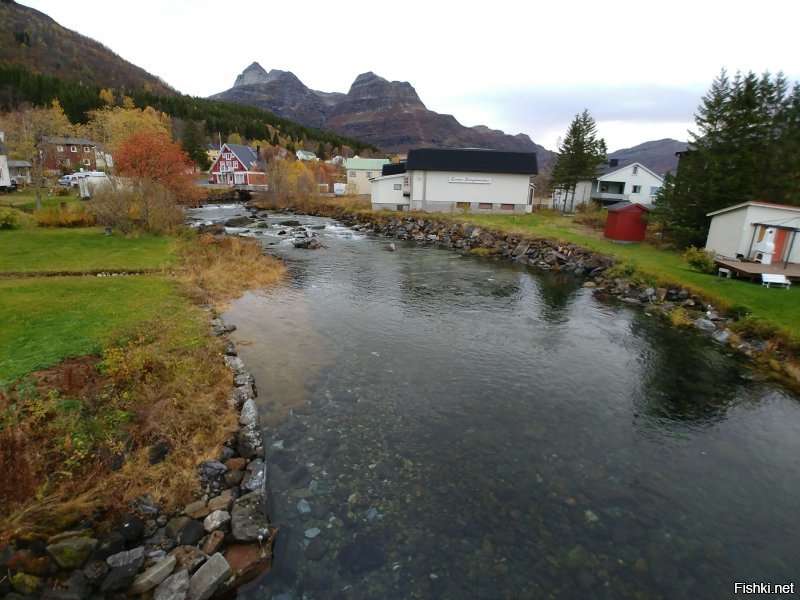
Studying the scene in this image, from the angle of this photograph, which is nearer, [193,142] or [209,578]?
[209,578]

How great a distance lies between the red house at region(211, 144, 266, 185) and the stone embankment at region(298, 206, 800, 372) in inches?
1787

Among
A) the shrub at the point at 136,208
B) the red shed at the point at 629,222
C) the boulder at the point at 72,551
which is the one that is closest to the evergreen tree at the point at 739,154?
the red shed at the point at 629,222

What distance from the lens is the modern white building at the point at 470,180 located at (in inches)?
1641

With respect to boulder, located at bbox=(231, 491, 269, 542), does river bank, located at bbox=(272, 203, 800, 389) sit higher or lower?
higher

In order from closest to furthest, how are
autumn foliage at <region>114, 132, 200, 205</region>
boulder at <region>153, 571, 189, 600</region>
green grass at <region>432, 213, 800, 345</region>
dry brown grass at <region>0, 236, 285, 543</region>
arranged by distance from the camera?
1. boulder at <region>153, 571, 189, 600</region>
2. dry brown grass at <region>0, 236, 285, 543</region>
3. green grass at <region>432, 213, 800, 345</region>
4. autumn foliage at <region>114, 132, 200, 205</region>

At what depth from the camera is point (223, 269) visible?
68.0ft

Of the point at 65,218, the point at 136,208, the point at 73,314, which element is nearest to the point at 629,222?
the point at 73,314

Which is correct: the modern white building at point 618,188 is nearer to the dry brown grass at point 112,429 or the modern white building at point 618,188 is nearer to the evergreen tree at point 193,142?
the dry brown grass at point 112,429

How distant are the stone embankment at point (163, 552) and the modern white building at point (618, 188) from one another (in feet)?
159

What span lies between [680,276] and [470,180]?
25.4 meters

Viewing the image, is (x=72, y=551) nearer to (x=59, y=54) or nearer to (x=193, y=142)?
(x=193, y=142)

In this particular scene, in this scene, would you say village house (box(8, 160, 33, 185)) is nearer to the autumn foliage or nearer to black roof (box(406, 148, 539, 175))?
the autumn foliage

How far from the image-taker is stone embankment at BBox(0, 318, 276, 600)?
4930 millimetres

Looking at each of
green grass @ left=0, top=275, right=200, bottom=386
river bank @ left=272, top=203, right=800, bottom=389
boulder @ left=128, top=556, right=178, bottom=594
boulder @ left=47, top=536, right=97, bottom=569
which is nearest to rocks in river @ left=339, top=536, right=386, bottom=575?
boulder @ left=128, top=556, right=178, bottom=594
